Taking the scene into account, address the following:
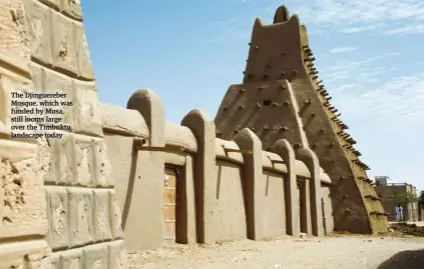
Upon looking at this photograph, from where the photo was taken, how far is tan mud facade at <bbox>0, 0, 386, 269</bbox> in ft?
8.00

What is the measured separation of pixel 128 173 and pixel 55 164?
509 centimetres

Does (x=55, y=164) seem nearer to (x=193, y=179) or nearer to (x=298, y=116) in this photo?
(x=193, y=179)

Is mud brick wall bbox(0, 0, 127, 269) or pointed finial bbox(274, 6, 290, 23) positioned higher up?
pointed finial bbox(274, 6, 290, 23)

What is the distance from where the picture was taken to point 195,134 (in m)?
10.3

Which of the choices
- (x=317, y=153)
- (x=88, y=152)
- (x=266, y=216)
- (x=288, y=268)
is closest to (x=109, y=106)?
(x=288, y=268)

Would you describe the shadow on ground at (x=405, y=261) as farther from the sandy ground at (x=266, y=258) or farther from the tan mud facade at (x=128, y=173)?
the tan mud facade at (x=128, y=173)

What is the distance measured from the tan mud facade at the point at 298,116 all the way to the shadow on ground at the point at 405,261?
7.52 meters

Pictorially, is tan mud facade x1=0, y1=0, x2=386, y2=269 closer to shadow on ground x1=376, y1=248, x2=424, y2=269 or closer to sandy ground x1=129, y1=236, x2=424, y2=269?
sandy ground x1=129, y1=236, x2=424, y2=269

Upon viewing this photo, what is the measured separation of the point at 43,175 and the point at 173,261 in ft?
16.9

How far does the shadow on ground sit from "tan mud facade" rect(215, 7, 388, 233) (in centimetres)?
752

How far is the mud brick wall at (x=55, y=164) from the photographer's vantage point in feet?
7.68

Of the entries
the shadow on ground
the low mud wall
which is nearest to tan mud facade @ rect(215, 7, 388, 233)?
the low mud wall

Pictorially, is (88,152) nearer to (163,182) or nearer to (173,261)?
(173,261)

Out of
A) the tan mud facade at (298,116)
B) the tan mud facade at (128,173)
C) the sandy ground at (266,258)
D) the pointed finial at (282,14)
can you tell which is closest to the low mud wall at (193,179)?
the tan mud facade at (128,173)
